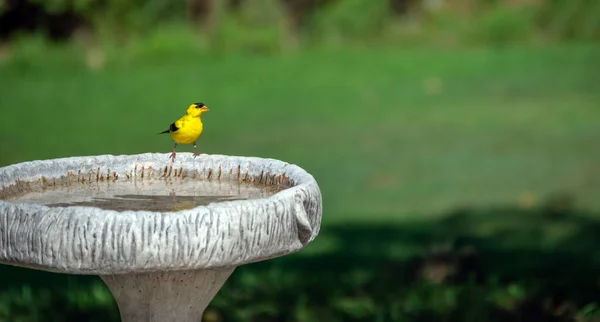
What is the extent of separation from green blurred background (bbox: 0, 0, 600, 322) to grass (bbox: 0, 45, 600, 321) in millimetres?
23

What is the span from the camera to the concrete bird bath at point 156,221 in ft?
9.37

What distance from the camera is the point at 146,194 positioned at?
12.0 ft

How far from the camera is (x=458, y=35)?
1238cm

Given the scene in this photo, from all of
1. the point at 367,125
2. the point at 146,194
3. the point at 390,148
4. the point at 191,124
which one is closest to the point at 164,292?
the point at 146,194

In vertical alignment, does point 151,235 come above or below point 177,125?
below

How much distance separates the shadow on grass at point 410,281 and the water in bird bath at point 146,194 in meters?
1.38

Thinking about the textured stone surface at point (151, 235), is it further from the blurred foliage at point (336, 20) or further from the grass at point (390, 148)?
the blurred foliage at point (336, 20)

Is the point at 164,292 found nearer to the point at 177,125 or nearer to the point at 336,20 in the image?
the point at 177,125

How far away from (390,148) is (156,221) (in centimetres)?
635

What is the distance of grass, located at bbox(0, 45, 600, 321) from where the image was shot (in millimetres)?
5395

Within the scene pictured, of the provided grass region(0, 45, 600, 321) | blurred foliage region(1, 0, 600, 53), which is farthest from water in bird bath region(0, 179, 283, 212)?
blurred foliage region(1, 0, 600, 53)

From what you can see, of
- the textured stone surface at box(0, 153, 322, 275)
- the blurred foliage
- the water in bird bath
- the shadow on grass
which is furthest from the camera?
the blurred foliage

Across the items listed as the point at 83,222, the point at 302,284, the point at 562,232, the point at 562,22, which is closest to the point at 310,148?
the point at 562,232

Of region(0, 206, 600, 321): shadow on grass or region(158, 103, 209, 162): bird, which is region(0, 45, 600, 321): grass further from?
region(158, 103, 209, 162): bird
